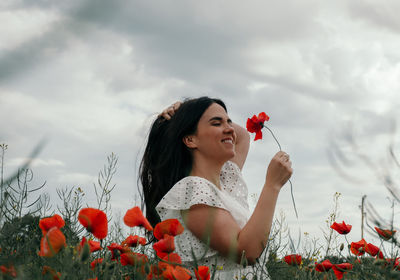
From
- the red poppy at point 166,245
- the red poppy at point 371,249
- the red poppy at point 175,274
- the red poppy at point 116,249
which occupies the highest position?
the red poppy at point 371,249

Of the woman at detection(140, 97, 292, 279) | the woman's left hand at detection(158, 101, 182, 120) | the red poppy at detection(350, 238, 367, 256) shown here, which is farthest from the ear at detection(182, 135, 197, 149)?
the red poppy at detection(350, 238, 367, 256)

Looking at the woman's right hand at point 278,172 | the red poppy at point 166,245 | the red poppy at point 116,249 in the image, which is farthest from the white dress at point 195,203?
the red poppy at point 166,245

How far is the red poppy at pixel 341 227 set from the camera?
88.3 inches

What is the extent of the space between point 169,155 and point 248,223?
0.82 meters

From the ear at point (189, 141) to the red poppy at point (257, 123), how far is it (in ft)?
1.33

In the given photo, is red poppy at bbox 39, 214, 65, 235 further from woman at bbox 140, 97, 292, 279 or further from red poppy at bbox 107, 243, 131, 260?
woman at bbox 140, 97, 292, 279

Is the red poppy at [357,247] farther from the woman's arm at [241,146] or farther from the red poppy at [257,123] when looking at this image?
the woman's arm at [241,146]

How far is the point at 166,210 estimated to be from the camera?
2.43 metres

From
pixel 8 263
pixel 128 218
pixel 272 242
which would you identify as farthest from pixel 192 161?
pixel 8 263

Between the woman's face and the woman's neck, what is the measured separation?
4 cm

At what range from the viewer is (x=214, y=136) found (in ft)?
8.71

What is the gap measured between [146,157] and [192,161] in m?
0.43

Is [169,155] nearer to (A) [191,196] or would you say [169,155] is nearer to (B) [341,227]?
(A) [191,196]

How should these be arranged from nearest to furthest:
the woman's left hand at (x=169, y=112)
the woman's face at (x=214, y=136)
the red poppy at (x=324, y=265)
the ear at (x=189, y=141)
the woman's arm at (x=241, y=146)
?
the red poppy at (x=324, y=265)
the woman's face at (x=214, y=136)
the ear at (x=189, y=141)
the woman's left hand at (x=169, y=112)
the woman's arm at (x=241, y=146)
